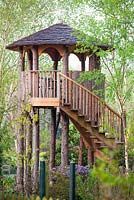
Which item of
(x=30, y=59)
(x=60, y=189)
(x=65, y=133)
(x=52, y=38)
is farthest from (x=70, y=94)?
(x=60, y=189)

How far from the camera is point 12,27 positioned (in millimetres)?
22969

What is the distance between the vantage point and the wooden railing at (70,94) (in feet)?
48.6

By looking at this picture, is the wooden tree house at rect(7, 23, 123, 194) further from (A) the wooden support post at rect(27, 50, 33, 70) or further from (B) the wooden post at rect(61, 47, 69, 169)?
(A) the wooden support post at rect(27, 50, 33, 70)

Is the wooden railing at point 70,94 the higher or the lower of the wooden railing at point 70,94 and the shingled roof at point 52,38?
the lower

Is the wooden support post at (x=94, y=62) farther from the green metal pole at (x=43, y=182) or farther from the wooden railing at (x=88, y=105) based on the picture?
the green metal pole at (x=43, y=182)

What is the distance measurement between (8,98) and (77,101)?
11.7 meters

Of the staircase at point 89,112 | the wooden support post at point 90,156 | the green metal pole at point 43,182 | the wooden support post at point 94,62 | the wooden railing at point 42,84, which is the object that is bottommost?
the wooden support post at point 90,156

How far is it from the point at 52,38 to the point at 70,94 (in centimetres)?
175

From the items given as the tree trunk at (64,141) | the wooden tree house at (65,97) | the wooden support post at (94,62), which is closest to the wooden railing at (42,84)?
the wooden tree house at (65,97)

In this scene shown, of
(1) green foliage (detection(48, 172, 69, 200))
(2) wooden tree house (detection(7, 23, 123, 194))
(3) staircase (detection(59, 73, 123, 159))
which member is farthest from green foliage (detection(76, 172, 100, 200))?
(3) staircase (detection(59, 73, 123, 159))

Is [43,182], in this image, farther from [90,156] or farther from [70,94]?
[90,156]

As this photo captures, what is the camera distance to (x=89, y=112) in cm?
1518

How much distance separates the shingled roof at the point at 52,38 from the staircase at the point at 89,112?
3.30 ft

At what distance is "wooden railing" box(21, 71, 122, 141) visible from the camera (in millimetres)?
14828
